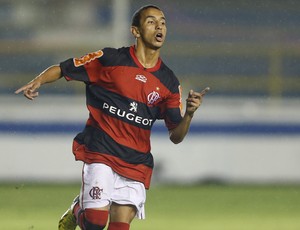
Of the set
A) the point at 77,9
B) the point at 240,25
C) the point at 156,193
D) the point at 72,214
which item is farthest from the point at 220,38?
the point at 72,214

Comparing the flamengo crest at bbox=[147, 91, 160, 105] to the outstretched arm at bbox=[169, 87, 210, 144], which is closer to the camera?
the outstretched arm at bbox=[169, 87, 210, 144]

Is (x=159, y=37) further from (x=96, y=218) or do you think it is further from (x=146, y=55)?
(x=96, y=218)

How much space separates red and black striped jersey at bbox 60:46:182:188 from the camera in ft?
26.8

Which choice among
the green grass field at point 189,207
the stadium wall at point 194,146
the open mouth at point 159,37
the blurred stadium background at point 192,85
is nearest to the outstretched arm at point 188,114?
the open mouth at point 159,37

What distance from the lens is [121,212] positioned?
8.19m

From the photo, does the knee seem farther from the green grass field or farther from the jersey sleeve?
the green grass field

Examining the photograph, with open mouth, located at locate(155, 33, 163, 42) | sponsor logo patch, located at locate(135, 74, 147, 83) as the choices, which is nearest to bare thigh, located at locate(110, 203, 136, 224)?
sponsor logo patch, located at locate(135, 74, 147, 83)

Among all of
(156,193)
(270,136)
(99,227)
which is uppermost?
(270,136)

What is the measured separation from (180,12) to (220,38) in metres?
1.32

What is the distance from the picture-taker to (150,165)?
8.39 meters

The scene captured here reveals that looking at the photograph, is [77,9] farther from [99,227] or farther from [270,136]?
[99,227]

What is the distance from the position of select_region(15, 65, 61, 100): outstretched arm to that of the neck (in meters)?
0.57

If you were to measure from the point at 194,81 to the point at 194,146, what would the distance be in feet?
16.8

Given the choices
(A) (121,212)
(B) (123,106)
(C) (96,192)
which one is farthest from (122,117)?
(A) (121,212)
